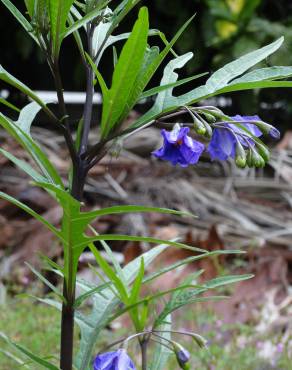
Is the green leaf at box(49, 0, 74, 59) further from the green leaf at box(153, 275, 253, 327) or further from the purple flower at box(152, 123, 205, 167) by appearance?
the green leaf at box(153, 275, 253, 327)

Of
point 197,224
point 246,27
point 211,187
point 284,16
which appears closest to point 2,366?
point 197,224

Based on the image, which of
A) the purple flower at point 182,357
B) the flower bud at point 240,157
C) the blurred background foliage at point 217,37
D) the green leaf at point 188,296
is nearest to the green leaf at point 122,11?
the flower bud at point 240,157

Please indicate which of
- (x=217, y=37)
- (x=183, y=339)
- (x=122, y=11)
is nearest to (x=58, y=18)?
(x=122, y=11)

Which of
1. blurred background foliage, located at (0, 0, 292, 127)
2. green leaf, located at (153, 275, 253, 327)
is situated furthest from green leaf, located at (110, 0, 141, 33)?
blurred background foliage, located at (0, 0, 292, 127)

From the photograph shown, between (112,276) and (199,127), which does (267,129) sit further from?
(112,276)

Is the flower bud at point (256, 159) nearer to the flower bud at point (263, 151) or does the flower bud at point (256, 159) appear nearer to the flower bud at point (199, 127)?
the flower bud at point (263, 151)

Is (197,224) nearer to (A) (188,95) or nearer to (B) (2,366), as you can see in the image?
(B) (2,366)

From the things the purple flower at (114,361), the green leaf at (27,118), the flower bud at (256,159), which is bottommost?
the purple flower at (114,361)
